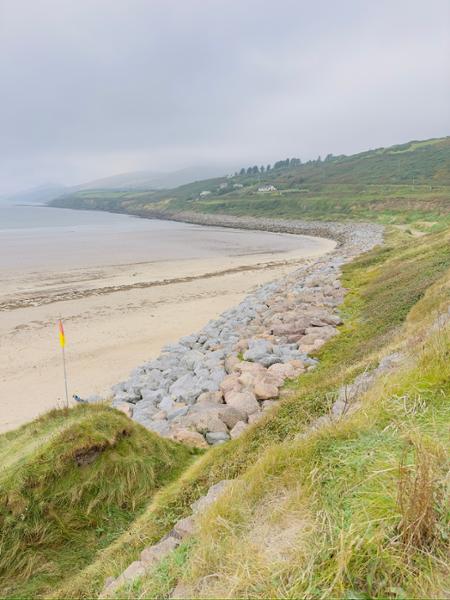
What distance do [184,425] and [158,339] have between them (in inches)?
382

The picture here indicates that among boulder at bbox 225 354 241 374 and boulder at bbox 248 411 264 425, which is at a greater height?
boulder at bbox 248 411 264 425

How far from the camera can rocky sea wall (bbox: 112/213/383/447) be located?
7.29m

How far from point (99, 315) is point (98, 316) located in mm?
178

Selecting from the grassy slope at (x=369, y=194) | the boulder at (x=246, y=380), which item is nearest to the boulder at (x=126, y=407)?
the boulder at (x=246, y=380)

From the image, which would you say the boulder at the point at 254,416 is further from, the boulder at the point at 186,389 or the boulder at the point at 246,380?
the boulder at the point at 186,389

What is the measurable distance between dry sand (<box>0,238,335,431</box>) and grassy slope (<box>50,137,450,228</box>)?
34169 millimetres

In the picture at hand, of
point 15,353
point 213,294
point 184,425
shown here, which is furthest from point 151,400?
point 213,294

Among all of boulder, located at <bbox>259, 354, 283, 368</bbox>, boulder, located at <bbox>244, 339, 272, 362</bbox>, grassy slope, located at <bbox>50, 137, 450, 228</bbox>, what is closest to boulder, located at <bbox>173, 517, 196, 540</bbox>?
boulder, located at <bbox>259, 354, 283, 368</bbox>

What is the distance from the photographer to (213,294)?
24.6m

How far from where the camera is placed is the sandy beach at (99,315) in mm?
12781

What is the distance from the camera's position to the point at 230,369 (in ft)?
34.1

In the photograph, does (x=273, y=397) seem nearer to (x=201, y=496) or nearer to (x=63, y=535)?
(x=201, y=496)

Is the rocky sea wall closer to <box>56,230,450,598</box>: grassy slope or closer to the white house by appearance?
<box>56,230,450,598</box>: grassy slope

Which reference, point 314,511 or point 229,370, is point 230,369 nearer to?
point 229,370
